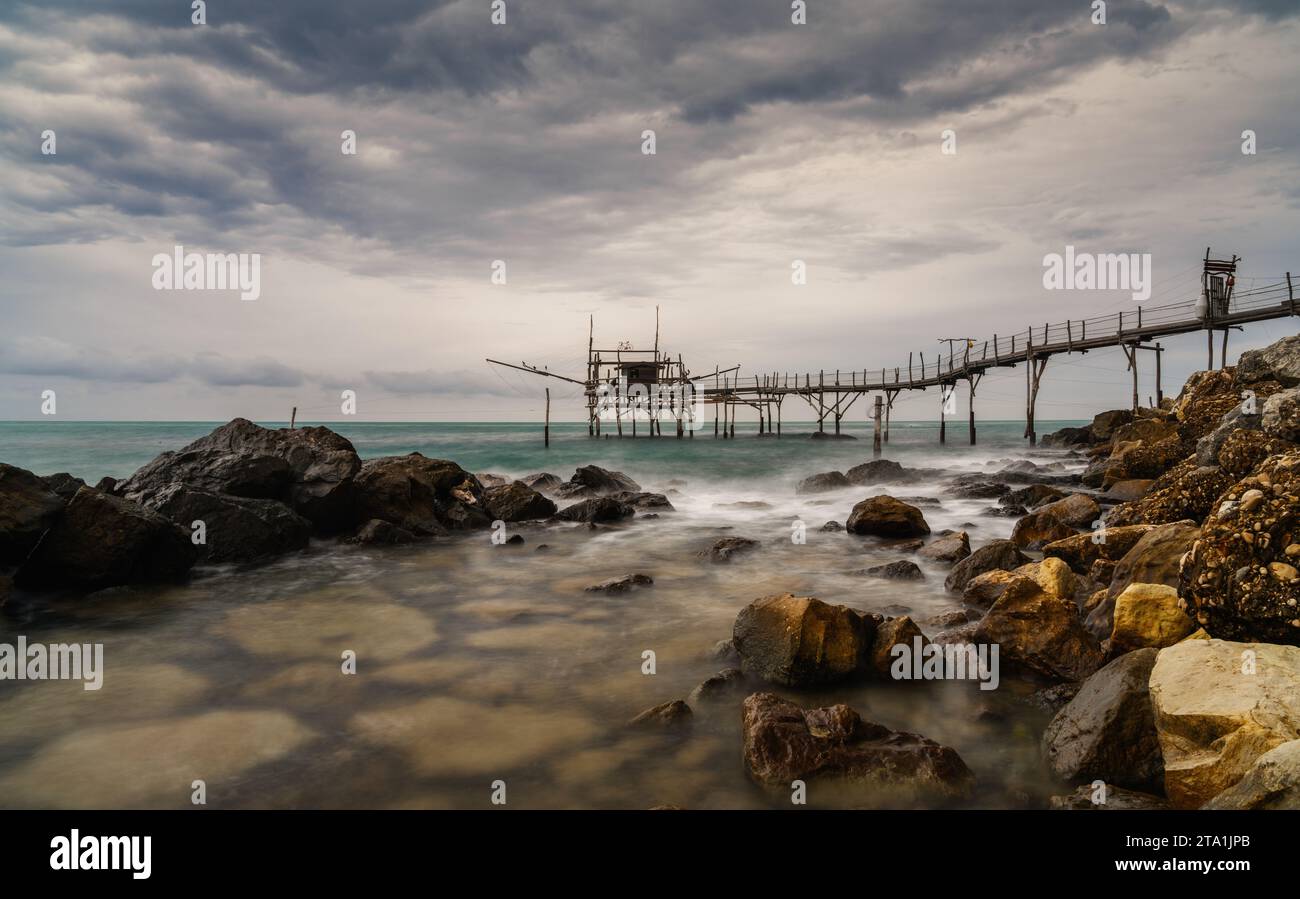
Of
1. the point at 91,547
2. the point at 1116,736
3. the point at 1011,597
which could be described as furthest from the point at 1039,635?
the point at 91,547

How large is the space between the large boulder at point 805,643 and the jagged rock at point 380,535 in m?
9.07

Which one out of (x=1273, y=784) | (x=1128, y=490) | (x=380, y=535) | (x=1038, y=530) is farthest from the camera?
(x=1128, y=490)

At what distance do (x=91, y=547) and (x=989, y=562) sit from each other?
11.9 metres

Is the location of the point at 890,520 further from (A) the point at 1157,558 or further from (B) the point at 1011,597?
(B) the point at 1011,597

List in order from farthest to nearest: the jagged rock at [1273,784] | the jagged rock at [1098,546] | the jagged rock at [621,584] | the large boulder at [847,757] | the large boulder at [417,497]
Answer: the large boulder at [417,497], the jagged rock at [621,584], the jagged rock at [1098,546], the large boulder at [847,757], the jagged rock at [1273,784]

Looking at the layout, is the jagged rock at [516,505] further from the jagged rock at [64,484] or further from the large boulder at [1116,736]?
the large boulder at [1116,736]

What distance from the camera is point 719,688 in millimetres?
6188

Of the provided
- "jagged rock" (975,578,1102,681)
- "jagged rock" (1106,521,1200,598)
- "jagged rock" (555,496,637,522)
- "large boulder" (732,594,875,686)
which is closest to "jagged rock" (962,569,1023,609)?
"jagged rock" (1106,521,1200,598)

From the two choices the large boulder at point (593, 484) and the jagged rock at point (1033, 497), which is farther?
the large boulder at point (593, 484)

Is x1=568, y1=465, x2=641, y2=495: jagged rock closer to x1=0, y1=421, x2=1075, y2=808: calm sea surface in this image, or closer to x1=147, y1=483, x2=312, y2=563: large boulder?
x1=0, y1=421, x2=1075, y2=808: calm sea surface

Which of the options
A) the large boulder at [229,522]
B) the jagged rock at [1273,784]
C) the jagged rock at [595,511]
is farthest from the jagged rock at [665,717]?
the jagged rock at [595,511]

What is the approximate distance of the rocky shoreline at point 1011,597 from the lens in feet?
13.5

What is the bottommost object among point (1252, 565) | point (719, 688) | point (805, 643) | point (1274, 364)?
point (719, 688)
